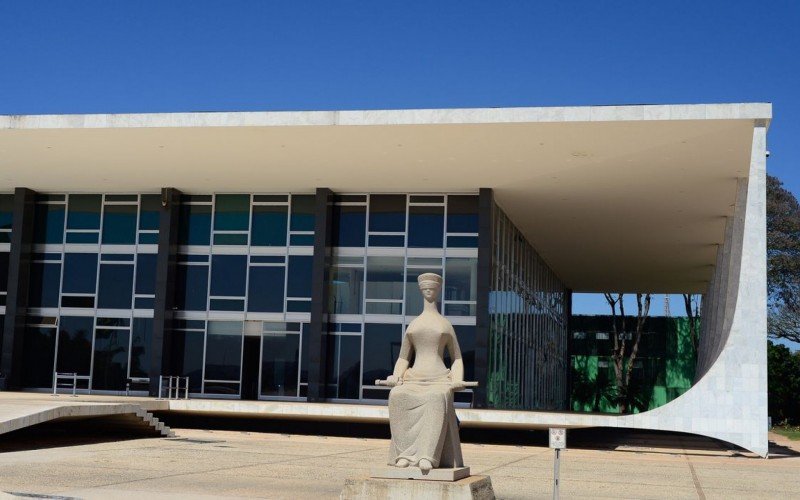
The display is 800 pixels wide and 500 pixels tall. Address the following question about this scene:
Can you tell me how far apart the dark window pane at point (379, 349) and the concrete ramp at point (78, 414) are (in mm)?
6662

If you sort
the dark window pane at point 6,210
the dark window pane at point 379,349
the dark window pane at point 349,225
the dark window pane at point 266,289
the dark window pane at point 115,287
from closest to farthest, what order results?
the dark window pane at point 379,349 → the dark window pane at point 349,225 → the dark window pane at point 266,289 → the dark window pane at point 115,287 → the dark window pane at point 6,210

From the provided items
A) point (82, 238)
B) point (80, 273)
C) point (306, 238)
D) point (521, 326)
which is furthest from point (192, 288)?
point (521, 326)

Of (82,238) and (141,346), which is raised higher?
(82,238)

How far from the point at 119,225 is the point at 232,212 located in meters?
3.52

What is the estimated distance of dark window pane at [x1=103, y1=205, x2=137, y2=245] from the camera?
29.0 m

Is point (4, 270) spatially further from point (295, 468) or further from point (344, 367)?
point (295, 468)

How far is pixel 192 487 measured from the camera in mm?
12148

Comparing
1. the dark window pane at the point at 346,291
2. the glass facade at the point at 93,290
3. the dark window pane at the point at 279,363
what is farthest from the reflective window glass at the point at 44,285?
the dark window pane at the point at 346,291

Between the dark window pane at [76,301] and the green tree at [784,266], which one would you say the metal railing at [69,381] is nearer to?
the dark window pane at [76,301]

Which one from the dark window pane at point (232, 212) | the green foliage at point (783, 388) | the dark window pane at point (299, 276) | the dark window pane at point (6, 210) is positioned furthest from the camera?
the green foliage at point (783, 388)

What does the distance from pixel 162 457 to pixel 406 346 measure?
7.34 metres

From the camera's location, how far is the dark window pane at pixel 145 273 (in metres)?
28.6

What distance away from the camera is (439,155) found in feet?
77.0

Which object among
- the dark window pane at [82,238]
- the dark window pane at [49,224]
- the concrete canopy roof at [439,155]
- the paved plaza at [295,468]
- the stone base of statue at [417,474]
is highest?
the concrete canopy roof at [439,155]
